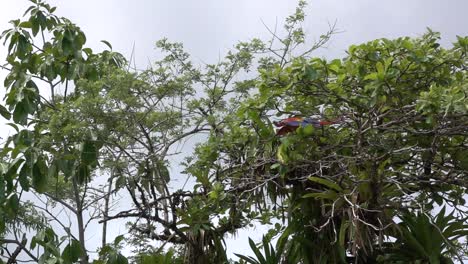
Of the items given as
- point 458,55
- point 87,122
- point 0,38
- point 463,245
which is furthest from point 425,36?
point 0,38

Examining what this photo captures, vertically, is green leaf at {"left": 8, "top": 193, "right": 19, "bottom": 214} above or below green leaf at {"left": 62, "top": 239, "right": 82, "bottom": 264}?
above


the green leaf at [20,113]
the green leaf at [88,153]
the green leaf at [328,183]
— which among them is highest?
the green leaf at [20,113]

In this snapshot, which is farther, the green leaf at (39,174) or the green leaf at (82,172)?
the green leaf at (82,172)

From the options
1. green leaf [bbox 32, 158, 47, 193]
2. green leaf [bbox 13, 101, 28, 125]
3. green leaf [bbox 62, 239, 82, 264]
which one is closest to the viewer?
green leaf [bbox 32, 158, 47, 193]

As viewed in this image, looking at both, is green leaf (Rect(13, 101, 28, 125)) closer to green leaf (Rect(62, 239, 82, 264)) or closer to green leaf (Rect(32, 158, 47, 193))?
green leaf (Rect(32, 158, 47, 193))

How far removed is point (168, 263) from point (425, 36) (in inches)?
112

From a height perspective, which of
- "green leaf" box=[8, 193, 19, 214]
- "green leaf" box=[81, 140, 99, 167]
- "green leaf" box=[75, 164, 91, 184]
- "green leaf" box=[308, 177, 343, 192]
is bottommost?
"green leaf" box=[308, 177, 343, 192]

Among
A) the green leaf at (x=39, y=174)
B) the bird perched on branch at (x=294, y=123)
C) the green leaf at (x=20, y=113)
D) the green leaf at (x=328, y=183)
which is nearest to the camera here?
the green leaf at (x=39, y=174)

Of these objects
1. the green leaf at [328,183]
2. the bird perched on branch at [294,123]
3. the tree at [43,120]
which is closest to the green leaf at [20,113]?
the tree at [43,120]

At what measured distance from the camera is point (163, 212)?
21.0 ft

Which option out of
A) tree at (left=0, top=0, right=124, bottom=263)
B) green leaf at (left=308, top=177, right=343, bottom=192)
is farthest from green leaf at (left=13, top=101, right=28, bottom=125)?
green leaf at (left=308, top=177, right=343, bottom=192)

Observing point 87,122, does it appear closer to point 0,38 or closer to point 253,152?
point 0,38

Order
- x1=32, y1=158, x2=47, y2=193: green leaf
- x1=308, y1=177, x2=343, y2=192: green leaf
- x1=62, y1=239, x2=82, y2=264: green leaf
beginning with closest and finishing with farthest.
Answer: x1=32, y1=158, x2=47, y2=193: green leaf, x1=62, y1=239, x2=82, y2=264: green leaf, x1=308, y1=177, x2=343, y2=192: green leaf

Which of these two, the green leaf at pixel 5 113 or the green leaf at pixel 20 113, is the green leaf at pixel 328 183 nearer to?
the green leaf at pixel 20 113
